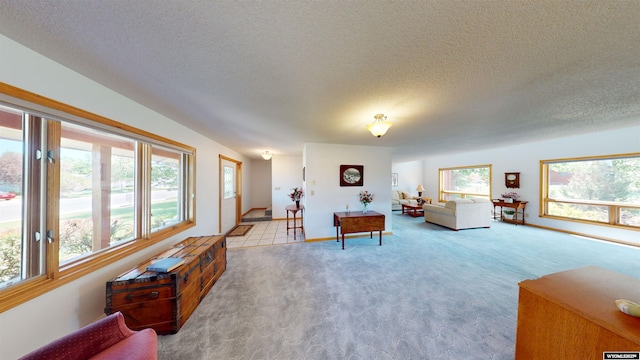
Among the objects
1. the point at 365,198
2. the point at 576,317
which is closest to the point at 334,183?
the point at 365,198

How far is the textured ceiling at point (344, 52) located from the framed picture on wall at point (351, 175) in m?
2.00

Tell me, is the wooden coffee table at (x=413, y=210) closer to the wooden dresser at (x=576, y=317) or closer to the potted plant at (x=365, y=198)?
the potted plant at (x=365, y=198)

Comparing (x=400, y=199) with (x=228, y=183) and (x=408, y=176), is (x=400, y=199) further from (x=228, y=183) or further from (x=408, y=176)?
(x=228, y=183)

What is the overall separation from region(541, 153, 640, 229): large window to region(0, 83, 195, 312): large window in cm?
854

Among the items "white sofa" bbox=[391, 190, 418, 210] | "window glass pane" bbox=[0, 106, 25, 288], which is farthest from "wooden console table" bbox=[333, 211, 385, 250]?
"white sofa" bbox=[391, 190, 418, 210]

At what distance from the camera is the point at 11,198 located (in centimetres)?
122

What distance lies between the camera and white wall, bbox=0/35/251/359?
1.15m

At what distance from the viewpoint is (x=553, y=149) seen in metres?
4.63

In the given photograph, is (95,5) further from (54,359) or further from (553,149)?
(553,149)

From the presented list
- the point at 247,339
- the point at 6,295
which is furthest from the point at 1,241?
the point at 247,339

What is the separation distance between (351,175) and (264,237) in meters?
2.50

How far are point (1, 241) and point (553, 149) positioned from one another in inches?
349

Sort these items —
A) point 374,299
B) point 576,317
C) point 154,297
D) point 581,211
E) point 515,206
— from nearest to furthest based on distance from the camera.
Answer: point 576,317
point 154,297
point 374,299
point 581,211
point 515,206

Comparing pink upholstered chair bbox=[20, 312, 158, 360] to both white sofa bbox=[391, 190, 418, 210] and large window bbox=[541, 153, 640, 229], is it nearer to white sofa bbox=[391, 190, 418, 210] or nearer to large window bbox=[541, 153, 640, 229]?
white sofa bbox=[391, 190, 418, 210]
